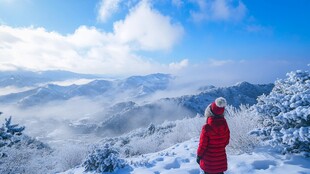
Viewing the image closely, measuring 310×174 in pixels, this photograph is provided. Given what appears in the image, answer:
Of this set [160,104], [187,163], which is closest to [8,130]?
[187,163]

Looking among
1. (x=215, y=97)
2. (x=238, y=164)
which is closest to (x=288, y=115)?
(x=238, y=164)

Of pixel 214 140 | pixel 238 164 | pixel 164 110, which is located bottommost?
pixel 164 110

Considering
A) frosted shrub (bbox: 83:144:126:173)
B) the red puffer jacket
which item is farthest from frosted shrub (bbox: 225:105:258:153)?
frosted shrub (bbox: 83:144:126:173)

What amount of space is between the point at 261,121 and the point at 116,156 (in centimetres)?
416

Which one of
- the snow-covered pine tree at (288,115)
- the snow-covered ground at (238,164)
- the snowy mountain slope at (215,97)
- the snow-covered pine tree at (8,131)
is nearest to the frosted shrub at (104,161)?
the snow-covered ground at (238,164)

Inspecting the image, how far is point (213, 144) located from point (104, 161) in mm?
4057

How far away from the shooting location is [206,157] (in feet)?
18.0

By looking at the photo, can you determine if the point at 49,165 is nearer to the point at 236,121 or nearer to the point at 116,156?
the point at 116,156

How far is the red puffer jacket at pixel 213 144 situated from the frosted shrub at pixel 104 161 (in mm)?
3533

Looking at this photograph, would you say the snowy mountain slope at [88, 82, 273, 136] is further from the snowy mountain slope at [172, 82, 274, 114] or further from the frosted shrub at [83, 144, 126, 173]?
the frosted shrub at [83, 144, 126, 173]

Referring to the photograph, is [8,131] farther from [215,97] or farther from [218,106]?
[215,97]

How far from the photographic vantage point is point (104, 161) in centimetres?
845

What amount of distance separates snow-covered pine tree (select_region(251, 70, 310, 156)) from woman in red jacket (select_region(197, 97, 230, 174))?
80.4 inches

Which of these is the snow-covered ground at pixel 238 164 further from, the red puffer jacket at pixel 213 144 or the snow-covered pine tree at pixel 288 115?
the red puffer jacket at pixel 213 144
